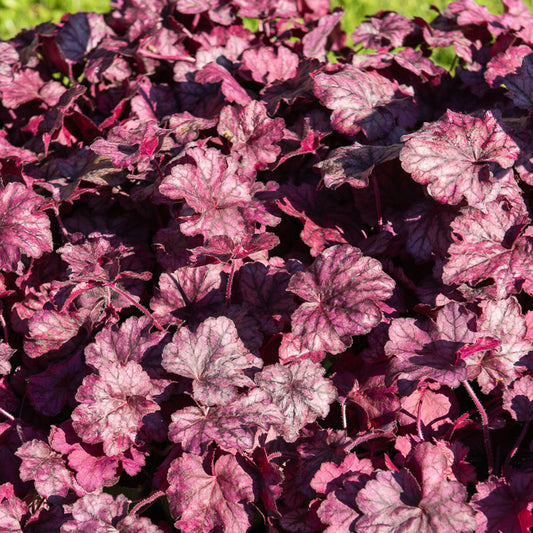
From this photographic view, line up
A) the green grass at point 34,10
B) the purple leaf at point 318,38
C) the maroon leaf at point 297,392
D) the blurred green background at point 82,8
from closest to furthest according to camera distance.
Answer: the maroon leaf at point 297,392
the purple leaf at point 318,38
the blurred green background at point 82,8
the green grass at point 34,10

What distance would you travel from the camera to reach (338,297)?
5.94ft

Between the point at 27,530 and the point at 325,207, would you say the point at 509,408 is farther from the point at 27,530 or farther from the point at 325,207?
the point at 27,530

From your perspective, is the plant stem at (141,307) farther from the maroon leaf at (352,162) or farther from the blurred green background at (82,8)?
the blurred green background at (82,8)

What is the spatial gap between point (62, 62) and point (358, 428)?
2221mm

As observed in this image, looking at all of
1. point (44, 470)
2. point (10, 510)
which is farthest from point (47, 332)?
point (10, 510)

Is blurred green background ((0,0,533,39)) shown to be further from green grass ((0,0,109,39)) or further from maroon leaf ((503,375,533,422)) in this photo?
maroon leaf ((503,375,533,422))

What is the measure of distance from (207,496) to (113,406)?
38 centimetres

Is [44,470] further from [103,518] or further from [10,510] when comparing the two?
[103,518]

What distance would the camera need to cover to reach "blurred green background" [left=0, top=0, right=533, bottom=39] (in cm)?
593

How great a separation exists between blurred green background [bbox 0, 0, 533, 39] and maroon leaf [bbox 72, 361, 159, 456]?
190 inches

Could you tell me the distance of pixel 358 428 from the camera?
1.98 metres

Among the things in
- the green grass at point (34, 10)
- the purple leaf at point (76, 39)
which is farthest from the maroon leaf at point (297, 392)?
the green grass at point (34, 10)

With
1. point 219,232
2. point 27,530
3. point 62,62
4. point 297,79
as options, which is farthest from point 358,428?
point 62,62

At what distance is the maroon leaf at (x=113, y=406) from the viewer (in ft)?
5.70
